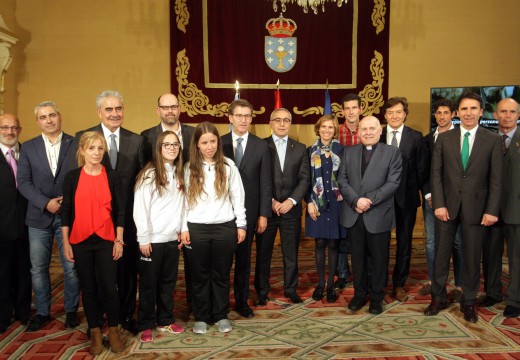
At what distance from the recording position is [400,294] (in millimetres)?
3943

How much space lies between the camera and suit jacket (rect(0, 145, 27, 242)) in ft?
10.9

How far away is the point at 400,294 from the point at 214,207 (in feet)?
5.70

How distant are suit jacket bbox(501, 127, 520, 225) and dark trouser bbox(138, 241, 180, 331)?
2.32 meters

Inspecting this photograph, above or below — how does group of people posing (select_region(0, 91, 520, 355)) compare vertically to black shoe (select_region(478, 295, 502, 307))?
above

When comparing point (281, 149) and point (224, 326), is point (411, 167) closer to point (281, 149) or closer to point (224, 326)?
point (281, 149)

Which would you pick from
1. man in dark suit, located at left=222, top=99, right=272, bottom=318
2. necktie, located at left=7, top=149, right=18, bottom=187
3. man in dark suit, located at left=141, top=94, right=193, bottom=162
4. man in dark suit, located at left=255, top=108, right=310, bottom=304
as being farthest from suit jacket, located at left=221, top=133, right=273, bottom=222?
necktie, located at left=7, top=149, right=18, bottom=187

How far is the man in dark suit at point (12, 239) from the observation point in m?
3.35

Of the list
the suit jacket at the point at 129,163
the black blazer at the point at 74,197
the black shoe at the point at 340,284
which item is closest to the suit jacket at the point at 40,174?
the suit jacket at the point at 129,163

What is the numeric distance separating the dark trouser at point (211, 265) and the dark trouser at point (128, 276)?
391mm

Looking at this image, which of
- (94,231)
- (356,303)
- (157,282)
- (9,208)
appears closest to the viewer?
(94,231)

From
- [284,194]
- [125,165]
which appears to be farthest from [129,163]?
[284,194]

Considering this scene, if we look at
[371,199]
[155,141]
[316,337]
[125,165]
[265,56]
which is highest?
[265,56]

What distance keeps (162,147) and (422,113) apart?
15.4ft

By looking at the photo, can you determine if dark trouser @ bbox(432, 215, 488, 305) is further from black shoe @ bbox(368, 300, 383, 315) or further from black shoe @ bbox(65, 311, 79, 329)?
black shoe @ bbox(65, 311, 79, 329)
